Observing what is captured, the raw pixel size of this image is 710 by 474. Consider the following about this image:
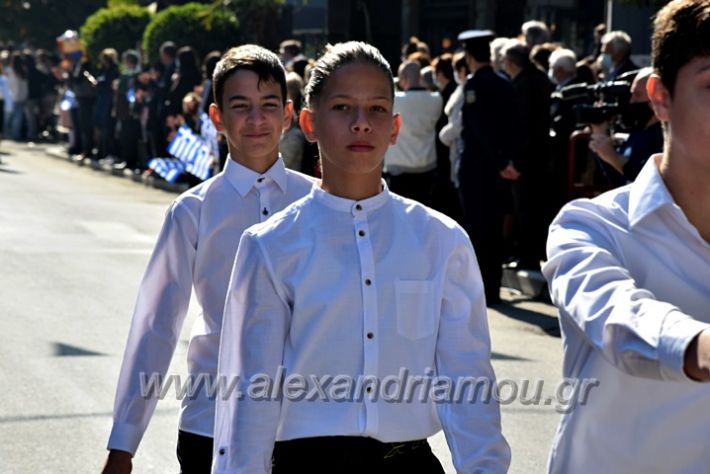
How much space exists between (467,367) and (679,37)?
108 centimetres

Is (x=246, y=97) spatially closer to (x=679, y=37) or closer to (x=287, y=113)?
(x=287, y=113)

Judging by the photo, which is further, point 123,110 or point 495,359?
point 123,110

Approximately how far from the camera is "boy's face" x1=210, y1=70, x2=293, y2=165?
14.9ft

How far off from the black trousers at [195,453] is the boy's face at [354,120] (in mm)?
1079

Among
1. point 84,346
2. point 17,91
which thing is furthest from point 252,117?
point 17,91

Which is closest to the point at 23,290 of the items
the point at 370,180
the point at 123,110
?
the point at 370,180

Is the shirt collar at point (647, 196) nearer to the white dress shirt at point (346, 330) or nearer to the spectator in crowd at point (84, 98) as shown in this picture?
the white dress shirt at point (346, 330)

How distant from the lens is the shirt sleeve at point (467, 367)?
10.7ft

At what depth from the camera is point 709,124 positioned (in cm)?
248

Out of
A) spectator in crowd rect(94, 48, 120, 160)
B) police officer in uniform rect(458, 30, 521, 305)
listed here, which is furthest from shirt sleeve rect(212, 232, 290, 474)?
spectator in crowd rect(94, 48, 120, 160)

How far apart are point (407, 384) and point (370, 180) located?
49 cm

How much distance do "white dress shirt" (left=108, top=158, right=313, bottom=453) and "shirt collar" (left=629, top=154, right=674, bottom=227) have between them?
1.80 meters

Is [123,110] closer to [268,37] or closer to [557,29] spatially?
[268,37]

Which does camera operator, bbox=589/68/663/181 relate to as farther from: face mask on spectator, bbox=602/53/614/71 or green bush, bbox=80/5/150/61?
green bush, bbox=80/5/150/61
